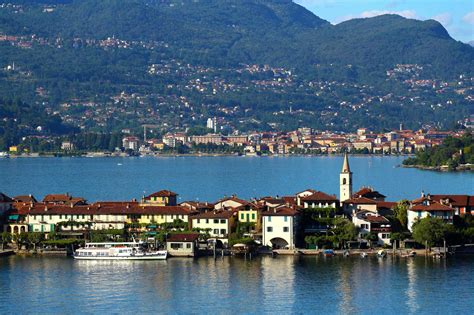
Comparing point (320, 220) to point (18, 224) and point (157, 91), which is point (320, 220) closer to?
point (18, 224)

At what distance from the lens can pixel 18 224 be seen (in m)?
30.9

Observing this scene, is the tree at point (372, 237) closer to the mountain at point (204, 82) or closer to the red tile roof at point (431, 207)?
the red tile roof at point (431, 207)

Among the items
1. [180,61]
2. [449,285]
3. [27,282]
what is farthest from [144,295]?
[180,61]

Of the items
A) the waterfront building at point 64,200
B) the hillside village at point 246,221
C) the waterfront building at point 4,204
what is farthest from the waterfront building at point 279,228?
the waterfront building at point 4,204

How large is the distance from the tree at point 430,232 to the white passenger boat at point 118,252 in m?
5.64

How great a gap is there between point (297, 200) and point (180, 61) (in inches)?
6108

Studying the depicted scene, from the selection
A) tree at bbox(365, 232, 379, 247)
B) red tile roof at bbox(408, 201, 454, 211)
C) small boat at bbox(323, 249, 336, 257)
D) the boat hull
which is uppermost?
red tile roof at bbox(408, 201, 454, 211)

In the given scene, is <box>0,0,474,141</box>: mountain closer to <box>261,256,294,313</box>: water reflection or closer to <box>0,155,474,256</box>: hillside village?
<box>0,155,474,256</box>: hillside village

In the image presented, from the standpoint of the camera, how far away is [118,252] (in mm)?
28500

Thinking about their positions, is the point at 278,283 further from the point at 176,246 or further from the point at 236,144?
the point at 236,144

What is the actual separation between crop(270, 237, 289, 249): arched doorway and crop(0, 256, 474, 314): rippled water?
1065mm

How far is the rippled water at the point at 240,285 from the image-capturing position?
22.7m

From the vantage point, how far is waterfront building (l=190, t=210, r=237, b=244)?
29.6 m

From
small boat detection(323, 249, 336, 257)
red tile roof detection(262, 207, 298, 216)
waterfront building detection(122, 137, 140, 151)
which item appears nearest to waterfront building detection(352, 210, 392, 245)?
small boat detection(323, 249, 336, 257)
